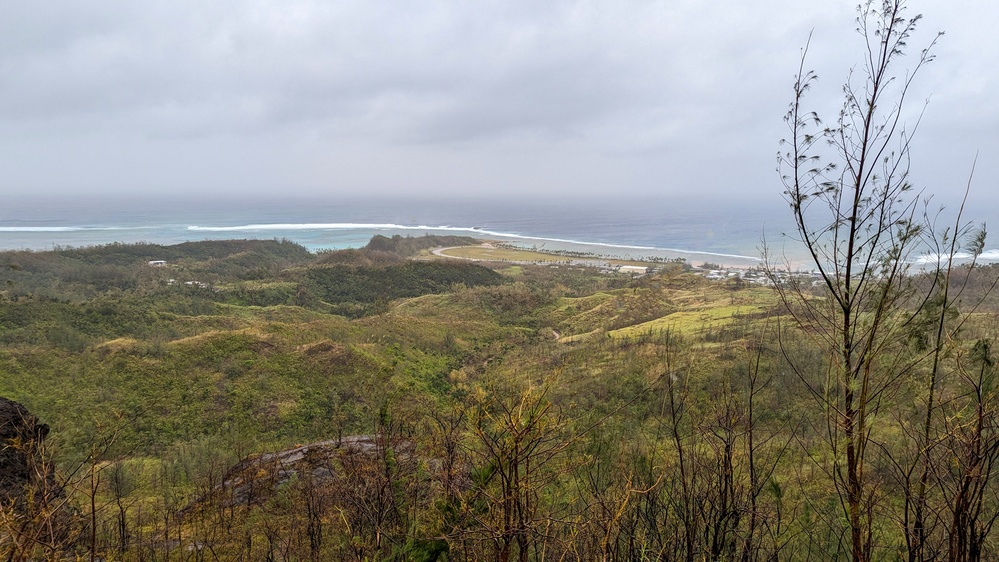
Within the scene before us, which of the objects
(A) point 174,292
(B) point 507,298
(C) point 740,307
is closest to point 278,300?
(A) point 174,292

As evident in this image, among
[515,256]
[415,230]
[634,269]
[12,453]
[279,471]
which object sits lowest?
[279,471]

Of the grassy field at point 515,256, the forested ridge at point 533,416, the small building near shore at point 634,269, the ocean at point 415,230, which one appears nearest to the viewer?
the forested ridge at point 533,416

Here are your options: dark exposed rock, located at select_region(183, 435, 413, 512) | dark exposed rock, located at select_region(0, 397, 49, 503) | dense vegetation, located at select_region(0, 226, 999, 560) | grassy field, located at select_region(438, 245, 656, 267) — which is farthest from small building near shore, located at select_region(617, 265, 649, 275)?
dark exposed rock, located at select_region(0, 397, 49, 503)

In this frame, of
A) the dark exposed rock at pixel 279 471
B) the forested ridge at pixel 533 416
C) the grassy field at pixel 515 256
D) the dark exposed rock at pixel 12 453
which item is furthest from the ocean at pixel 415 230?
the dark exposed rock at pixel 12 453

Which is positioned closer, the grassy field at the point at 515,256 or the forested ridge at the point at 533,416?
the forested ridge at the point at 533,416

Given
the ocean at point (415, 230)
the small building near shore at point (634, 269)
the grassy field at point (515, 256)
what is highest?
the ocean at point (415, 230)

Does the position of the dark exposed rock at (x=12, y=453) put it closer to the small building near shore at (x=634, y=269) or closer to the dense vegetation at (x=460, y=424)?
the dense vegetation at (x=460, y=424)

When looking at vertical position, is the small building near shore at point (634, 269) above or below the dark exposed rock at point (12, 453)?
above

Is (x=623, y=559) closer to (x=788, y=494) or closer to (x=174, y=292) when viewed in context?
(x=788, y=494)

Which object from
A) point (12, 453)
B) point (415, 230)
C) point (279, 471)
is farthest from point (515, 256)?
point (12, 453)

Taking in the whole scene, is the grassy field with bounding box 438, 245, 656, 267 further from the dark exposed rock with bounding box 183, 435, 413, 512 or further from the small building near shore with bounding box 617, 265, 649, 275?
the dark exposed rock with bounding box 183, 435, 413, 512

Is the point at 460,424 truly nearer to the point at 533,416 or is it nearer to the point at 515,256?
the point at 533,416
